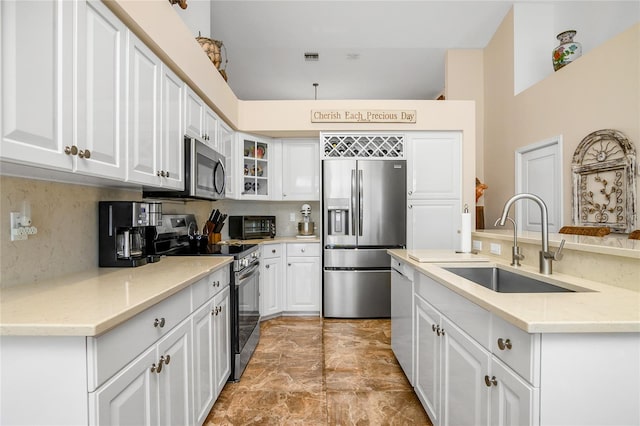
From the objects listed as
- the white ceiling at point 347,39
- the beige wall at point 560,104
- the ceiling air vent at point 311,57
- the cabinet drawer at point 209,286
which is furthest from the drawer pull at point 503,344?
the ceiling air vent at point 311,57

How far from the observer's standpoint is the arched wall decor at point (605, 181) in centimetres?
263

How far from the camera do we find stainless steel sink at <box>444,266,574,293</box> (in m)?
1.66

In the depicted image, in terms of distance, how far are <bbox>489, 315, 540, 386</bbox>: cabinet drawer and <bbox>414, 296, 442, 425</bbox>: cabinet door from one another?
0.57 m

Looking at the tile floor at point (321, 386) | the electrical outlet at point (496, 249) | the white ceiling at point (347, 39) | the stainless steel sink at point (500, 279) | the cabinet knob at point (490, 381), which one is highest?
the white ceiling at point (347, 39)

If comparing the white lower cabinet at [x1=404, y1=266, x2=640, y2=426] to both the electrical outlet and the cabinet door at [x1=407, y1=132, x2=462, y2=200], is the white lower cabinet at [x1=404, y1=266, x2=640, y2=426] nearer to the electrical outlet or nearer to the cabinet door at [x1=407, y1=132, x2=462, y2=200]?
the electrical outlet

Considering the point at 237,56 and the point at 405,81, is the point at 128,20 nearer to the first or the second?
the point at 237,56

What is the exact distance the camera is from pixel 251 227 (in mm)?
4023

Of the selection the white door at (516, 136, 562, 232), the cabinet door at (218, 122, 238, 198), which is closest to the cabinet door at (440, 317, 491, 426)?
the cabinet door at (218, 122, 238, 198)

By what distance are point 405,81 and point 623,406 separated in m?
5.50

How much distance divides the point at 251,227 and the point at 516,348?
3348 mm

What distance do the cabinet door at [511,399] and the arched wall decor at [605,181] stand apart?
2439mm

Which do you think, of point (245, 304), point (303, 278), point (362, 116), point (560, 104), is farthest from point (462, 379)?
point (560, 104)

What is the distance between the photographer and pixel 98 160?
139cm

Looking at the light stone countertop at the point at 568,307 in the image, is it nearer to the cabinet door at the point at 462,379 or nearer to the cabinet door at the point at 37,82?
the cabinet door at the point at 462,379
